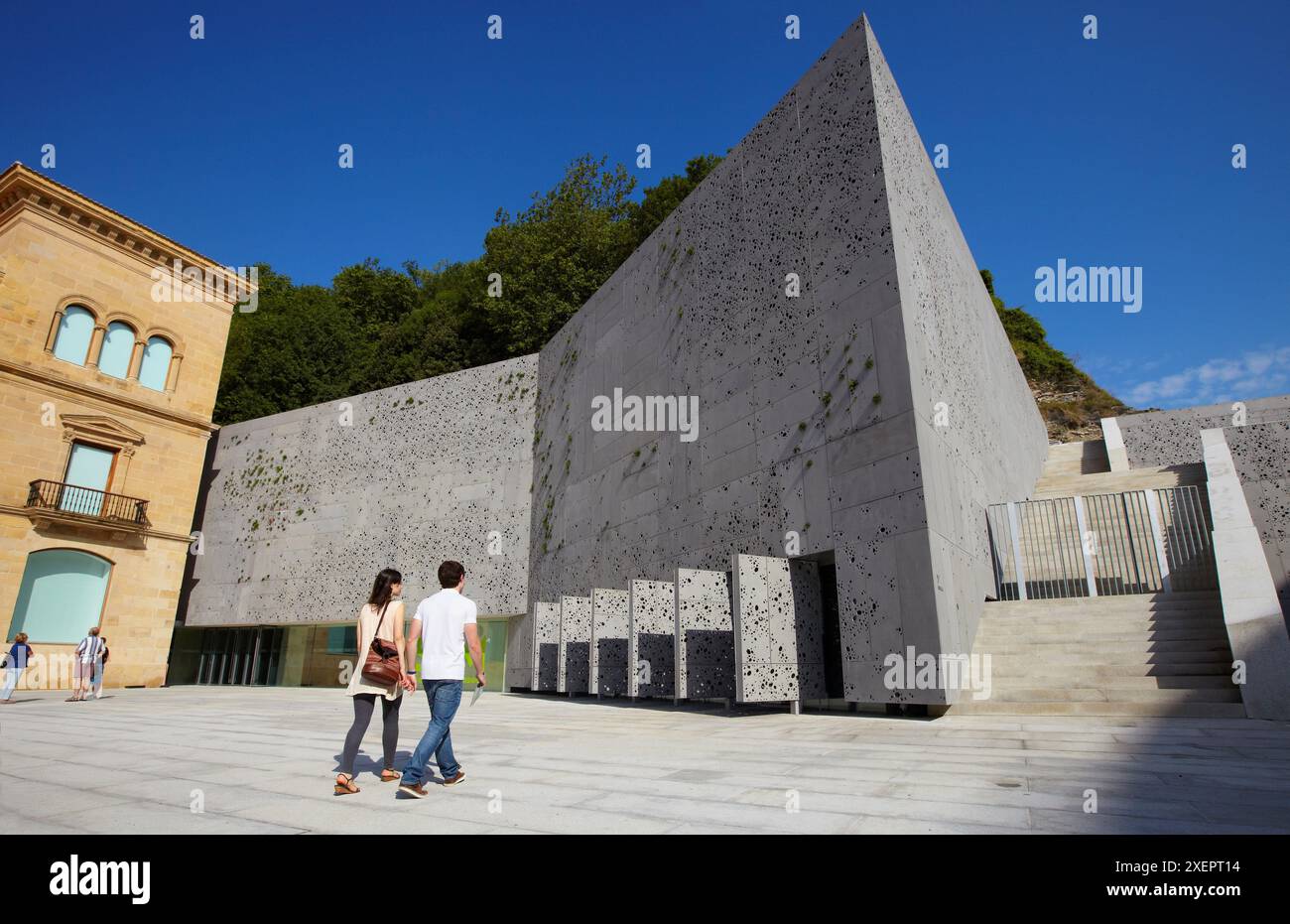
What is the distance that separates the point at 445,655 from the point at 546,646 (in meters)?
11.6

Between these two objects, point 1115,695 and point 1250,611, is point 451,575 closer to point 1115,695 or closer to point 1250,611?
point 1115,695

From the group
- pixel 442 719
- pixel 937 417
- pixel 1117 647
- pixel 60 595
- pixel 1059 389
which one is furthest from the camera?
pixel 1059 389

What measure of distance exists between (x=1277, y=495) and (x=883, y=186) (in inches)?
332

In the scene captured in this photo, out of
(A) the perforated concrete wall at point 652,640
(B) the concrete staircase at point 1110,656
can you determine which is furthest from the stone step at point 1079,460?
(A) the perforated concrete wall at point 652,640

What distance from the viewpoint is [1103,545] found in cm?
1138

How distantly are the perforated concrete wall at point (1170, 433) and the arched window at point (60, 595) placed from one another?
3320 cm

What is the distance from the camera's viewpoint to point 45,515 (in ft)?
61.0

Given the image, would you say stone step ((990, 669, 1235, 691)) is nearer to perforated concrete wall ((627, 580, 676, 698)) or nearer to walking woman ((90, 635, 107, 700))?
perforated concrete wall ((627, 580, 676, 698))

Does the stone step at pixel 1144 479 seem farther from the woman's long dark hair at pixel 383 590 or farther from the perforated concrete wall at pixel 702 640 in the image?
the woman's long dark hair at pixel 383 590

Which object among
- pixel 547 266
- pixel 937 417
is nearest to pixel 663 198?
pixel 547 266

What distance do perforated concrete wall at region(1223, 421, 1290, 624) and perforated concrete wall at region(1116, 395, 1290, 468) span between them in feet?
43.7

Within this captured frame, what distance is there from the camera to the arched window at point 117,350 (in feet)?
68.9
